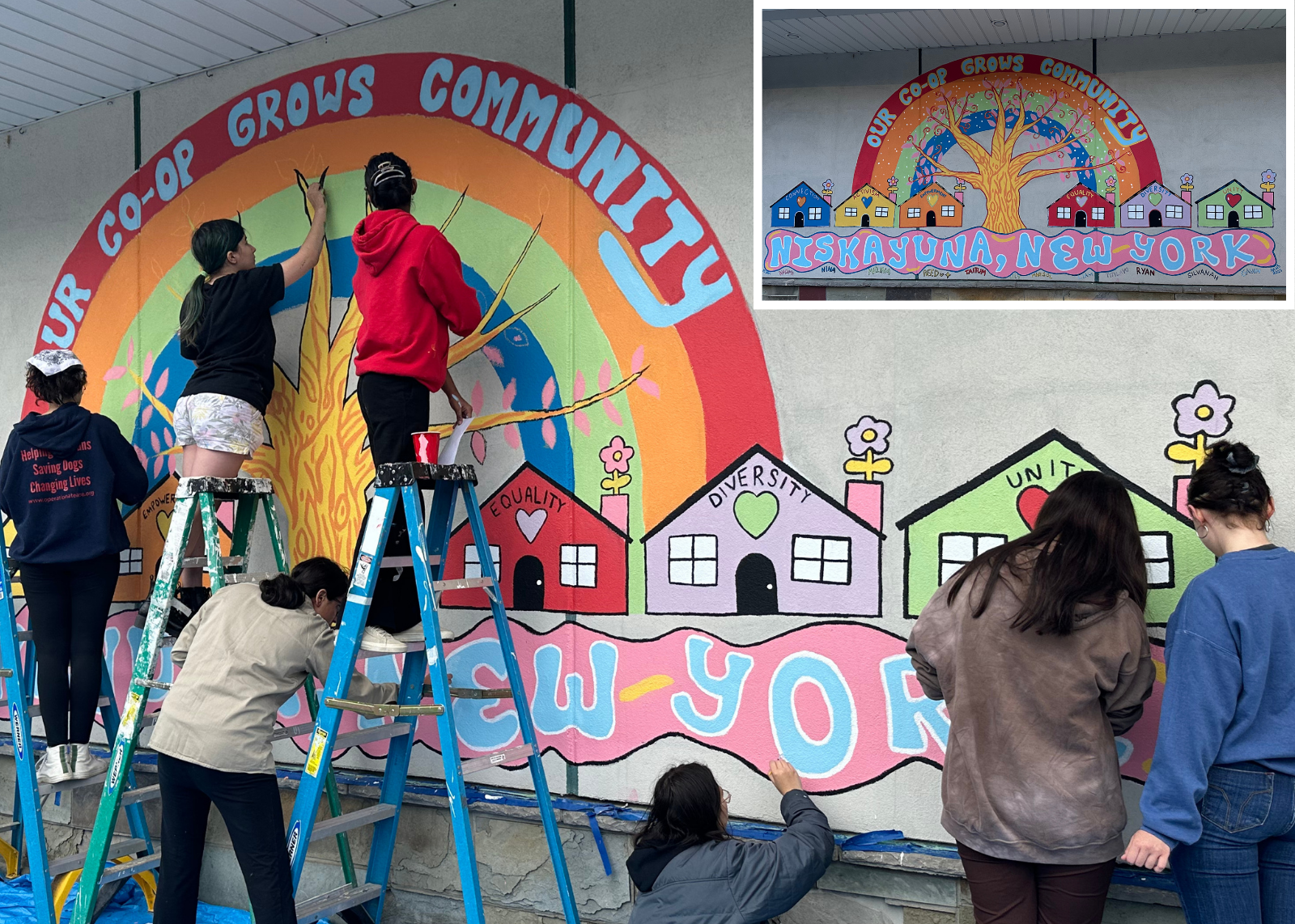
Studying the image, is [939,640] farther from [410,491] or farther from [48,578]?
[48,578]

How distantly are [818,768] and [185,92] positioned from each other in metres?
3.88

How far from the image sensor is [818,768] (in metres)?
3.18

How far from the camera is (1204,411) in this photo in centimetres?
279

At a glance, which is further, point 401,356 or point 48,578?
point 48,578

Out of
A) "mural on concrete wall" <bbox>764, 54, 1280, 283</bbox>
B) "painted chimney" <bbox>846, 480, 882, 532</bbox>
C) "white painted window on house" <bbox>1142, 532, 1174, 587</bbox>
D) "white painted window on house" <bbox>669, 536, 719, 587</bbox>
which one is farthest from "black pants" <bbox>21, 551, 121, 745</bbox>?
"white painted window on house" <bbox>1142, 532, 1174, 587</bbox>

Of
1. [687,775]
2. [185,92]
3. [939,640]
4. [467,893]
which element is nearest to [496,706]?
[467,893]

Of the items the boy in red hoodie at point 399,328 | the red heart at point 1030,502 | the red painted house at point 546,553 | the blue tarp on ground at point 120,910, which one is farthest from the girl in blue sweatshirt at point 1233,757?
the blue tarp on ground at point 120,910

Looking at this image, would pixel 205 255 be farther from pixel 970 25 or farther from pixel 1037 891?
pixel 970 25

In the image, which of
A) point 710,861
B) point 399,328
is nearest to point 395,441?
point 399,328

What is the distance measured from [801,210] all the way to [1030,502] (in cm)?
325

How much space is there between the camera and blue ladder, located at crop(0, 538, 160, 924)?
13.0 ft

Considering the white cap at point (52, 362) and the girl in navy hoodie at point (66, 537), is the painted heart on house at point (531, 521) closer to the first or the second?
the girl in navy hoodie at point (66, 537)

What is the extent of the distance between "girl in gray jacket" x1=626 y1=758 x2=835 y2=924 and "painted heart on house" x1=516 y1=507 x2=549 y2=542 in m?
1.12

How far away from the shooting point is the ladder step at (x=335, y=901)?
3.24m
